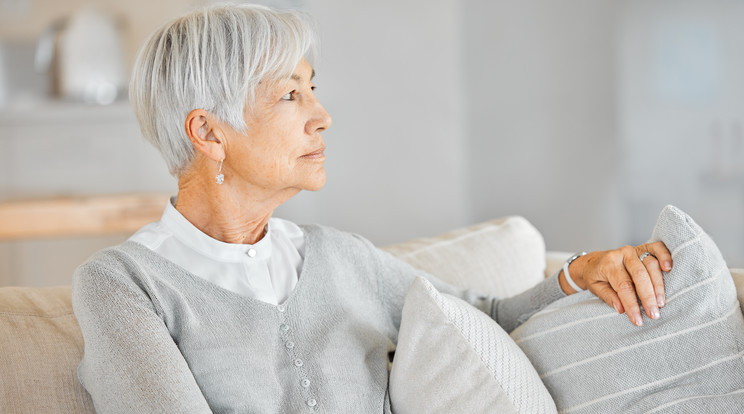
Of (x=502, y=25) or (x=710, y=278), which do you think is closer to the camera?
(x=710, y=278)

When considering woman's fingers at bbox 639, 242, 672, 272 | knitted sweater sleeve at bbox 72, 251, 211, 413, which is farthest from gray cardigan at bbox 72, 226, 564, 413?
woman's fingers at bbox 639, 242, 672, 272

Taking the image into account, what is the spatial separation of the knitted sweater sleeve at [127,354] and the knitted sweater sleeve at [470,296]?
0.50 metres

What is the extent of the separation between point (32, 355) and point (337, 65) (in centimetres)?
347

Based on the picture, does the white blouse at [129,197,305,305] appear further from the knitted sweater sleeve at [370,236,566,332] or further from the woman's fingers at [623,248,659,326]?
the woman's fingers at [623,248,659,326]

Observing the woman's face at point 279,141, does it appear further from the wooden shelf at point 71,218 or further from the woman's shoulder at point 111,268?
the wooden shelf at point 71,218

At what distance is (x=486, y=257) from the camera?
1781 mm

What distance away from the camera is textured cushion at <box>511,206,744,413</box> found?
118 centimetres

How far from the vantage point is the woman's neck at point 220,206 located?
136 cm

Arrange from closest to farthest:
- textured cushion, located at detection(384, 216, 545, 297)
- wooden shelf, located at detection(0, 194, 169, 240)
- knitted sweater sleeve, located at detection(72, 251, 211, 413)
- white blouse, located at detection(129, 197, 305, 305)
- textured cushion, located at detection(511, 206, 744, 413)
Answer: knitted sweater sleeve, located at detection(72, 251, 211, 413) < textured cushion, located at detection(511, 206, 744, 413) < white blouse, located at detection(129, 197, 305, 305) < textured cushion, located at detection(384, 216, 545, 297) < wooden shelf, located at detection(0, 194, 169, 240)

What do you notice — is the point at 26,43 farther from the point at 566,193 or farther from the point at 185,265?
the point at 185,265

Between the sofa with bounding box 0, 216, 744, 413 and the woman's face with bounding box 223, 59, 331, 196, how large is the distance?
394 mm

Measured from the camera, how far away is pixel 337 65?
4.51m

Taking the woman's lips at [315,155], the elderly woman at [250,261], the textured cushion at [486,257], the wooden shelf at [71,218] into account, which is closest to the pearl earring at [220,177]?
the elderly woman at [250,261]

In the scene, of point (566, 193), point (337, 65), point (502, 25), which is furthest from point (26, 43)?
point (566, 193)
